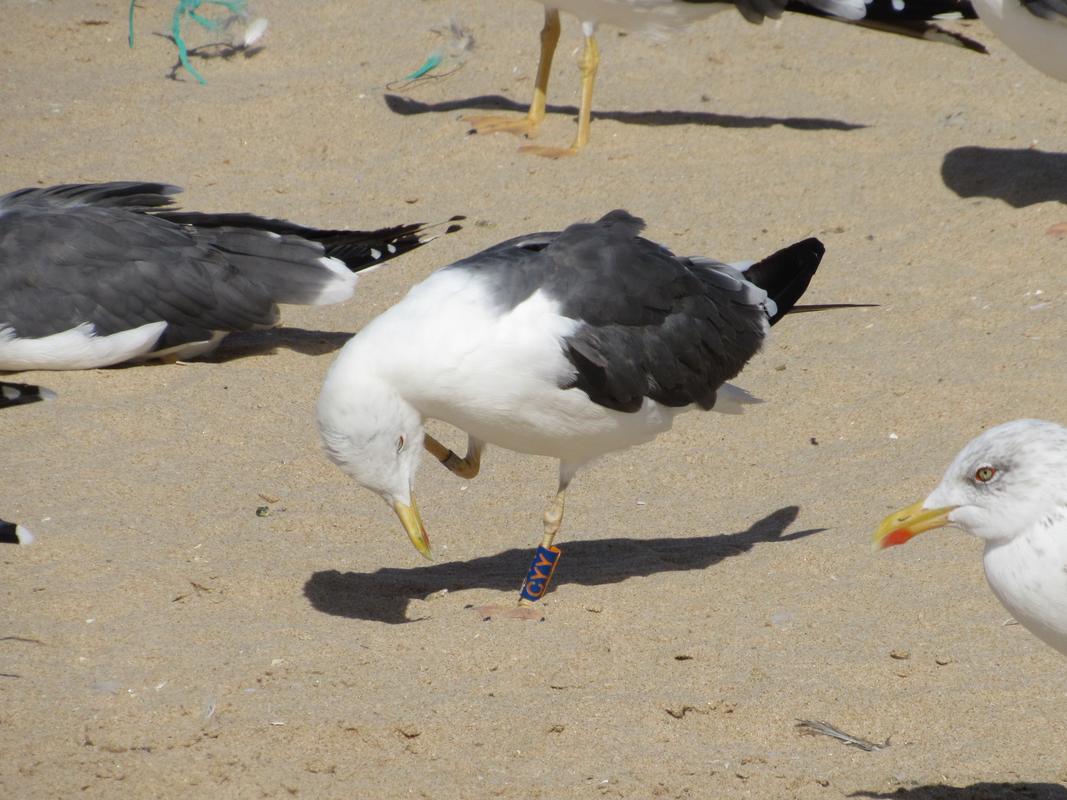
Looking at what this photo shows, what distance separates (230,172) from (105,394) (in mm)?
2511

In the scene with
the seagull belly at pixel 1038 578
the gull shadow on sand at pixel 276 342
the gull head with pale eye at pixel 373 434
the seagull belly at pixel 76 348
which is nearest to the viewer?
the seagull belly at pixel 1038 578

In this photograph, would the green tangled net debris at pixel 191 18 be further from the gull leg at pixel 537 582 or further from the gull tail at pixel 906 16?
the gull leg at pixel 537 582

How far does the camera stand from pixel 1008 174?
798 cm

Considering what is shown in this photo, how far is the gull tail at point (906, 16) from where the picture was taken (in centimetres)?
916

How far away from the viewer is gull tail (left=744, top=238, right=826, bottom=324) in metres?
5.34

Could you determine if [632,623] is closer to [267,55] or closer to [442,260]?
[442,260]

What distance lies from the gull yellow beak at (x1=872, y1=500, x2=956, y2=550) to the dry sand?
628mm

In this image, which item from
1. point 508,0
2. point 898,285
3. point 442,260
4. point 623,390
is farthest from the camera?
point 508,0

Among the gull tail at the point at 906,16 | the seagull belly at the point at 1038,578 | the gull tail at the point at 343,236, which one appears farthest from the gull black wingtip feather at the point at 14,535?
the gull tail at the point at 906,16

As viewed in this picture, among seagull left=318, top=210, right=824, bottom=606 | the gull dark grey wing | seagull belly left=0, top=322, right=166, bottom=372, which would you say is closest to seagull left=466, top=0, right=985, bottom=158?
seagull belly left=0, top=322, right=166, bottom=372

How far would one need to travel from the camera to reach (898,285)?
707 cm

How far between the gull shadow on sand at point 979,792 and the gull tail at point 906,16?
648cm

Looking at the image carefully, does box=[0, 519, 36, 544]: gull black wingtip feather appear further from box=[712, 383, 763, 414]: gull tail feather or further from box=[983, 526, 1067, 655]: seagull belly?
box=[983, 526, 1067, 655]: seagull belly

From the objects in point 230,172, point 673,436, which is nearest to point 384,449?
point 673,436
